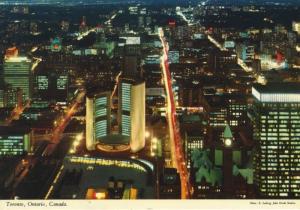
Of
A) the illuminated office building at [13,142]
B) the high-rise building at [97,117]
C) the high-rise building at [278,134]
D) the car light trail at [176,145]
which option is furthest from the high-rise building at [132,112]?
the high-rise building at [278,134]

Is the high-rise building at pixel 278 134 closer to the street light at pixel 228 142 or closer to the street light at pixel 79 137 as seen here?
the street light at pixel 228 142

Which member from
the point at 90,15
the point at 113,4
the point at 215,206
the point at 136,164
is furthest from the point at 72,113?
the point at 215,206

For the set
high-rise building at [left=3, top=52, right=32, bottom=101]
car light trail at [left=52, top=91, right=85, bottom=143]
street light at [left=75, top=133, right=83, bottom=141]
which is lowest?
street light at [left=75, top=133, right=83, bottom=141]

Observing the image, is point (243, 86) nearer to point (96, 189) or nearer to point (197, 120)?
point (197, 120)

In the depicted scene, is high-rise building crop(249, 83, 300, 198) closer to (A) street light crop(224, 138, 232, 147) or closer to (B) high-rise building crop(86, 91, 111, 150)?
(A) street light crop(224, 138, 232, 147)

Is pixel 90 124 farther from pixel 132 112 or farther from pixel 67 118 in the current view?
pixel 132 112

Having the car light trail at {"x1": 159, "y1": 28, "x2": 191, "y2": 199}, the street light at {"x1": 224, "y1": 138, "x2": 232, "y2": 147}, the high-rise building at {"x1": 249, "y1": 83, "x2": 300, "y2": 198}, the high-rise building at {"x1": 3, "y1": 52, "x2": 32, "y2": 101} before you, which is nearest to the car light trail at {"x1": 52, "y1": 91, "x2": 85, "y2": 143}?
the high-rise building at {"x1": 3, "y1": 52, "x2": 32, "y2": 101}

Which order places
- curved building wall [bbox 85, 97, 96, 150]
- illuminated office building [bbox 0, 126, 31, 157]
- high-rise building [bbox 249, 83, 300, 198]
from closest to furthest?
high-rise building [bbox 249, 83, 300, 198]
illuminated office building [bbox 0, 126, 31, 157]
curved building wall [bbox 85, 97, 96, 150]
